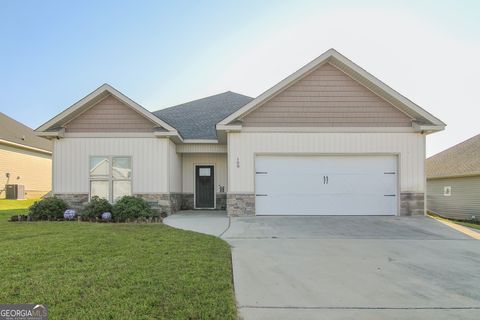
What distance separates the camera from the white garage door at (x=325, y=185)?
458 inches

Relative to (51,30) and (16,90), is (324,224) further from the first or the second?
(16,90)

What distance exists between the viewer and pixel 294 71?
11469 mm

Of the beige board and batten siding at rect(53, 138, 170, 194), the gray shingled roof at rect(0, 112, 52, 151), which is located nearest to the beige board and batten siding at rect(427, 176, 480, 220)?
the beige board and batten siding at rect(53, 138, 170, 194)

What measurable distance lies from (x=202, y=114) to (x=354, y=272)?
44.0ft

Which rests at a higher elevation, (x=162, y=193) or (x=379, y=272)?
(x=162, y=193)

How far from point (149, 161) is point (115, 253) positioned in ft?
20.9

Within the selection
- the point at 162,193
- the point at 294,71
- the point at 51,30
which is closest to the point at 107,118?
the point at 162,193

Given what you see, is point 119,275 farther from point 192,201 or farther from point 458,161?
point 458,161

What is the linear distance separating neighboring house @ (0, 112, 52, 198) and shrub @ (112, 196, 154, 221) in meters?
14.7

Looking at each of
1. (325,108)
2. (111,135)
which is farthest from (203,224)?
(325,108)

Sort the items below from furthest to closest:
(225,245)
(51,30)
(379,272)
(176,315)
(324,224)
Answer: (51,30), (324,224), (225,245), (379,272), (176,315)

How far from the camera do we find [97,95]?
11.8 metres

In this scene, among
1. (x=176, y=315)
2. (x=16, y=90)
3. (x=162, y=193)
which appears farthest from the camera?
(x=16, y=90)

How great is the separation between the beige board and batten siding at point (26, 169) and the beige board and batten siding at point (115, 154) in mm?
12512
